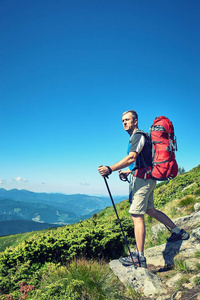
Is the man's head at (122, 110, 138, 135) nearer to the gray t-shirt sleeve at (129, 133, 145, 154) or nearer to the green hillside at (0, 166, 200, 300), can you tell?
the gray t-shirt sleeve at (129, 133, 145, 154)

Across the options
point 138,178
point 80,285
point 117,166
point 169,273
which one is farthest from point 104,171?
point 169,273

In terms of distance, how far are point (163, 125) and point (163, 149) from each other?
0.52m

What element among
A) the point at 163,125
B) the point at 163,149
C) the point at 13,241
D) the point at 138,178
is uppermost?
the point at 163,125

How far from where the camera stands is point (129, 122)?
163 inches

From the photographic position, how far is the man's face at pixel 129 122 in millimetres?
4152

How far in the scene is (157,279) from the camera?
11.5ft

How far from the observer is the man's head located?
4152mm

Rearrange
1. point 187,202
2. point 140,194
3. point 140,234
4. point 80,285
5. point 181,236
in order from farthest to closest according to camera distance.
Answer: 1. point 187,202
2. point 181,236
3. point 140,194
4. point 140,234
5. point 80,285

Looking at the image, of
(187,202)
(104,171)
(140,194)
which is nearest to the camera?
(104,171)

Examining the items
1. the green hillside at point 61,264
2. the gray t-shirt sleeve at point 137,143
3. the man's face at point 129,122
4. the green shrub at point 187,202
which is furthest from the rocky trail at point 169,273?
the green shrub at point 187,202

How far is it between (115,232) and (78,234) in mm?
1315

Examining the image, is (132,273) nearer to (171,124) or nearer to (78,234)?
(78,234)

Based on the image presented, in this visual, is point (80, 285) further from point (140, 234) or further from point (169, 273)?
point (169, 273)

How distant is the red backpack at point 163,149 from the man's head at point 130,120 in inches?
15.3
